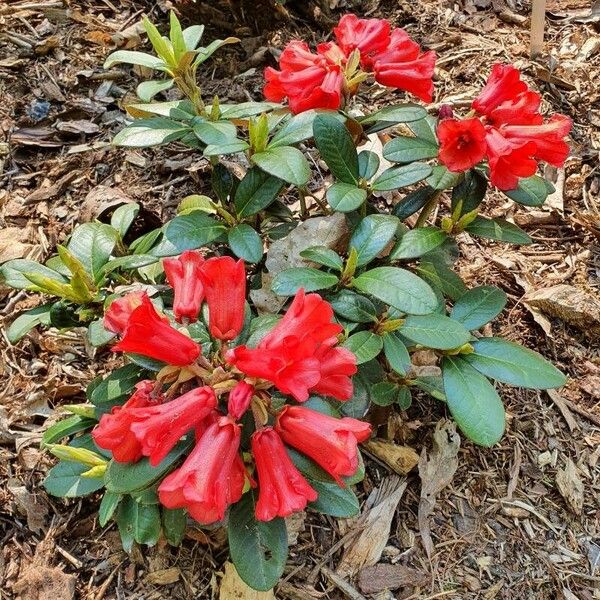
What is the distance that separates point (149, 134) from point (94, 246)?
1.08ft

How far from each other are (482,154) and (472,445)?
2.92ft

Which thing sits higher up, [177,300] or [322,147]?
[322,147]

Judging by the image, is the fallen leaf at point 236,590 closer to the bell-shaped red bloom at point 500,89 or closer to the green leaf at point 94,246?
the green leaf at point 94,246

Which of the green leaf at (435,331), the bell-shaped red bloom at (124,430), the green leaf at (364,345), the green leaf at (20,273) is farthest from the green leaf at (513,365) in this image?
the green leaf at (20,273)

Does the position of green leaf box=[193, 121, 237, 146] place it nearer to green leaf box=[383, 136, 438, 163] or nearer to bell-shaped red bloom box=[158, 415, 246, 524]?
green leaf box=[383, 136, 438, 163]

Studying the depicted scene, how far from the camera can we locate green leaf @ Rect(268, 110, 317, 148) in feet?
5.97

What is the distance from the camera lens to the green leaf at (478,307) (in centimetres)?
178

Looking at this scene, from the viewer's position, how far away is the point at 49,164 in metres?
2.67

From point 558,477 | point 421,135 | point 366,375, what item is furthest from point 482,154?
point 558,477

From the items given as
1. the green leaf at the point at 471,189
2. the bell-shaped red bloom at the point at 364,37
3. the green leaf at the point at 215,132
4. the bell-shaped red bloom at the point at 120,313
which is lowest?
the bell-shaped red bloom at the point at 120,313

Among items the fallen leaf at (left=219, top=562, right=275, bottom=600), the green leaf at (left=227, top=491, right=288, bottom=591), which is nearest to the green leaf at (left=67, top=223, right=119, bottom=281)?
the green leaf at (left=227, top=491, right=288, bottom=591)

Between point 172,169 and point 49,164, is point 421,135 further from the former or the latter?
point 49,164

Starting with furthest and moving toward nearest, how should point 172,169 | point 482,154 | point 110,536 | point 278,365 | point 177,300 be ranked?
point 172,169 → point 110,536 → point 482,154 → point 177,300 → point 278,365

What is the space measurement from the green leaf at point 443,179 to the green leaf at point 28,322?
1.05m
